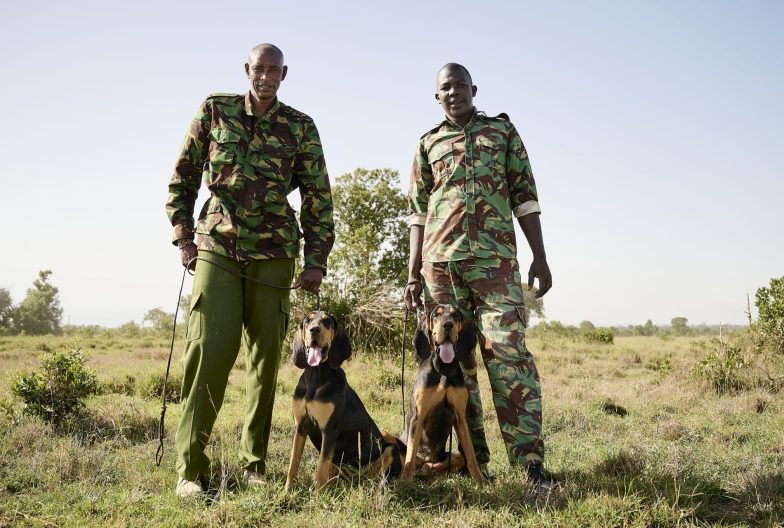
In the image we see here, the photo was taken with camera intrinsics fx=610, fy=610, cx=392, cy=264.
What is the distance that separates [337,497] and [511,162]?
2.69m

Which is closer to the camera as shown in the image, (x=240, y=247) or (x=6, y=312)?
(x=240, y=247)

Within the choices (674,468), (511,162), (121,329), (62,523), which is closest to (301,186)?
(511,162)

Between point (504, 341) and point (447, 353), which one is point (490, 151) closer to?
point (504, 341)

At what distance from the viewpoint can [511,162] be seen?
4645mm

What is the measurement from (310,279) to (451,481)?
5.64 ft

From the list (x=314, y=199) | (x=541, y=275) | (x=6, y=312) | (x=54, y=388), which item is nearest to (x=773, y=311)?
(x=541, y=275)

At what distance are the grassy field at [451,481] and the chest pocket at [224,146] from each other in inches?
78.4

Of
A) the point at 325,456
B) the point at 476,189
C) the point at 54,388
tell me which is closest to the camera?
the point at 325,456

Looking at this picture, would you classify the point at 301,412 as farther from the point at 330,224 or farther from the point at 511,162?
the point at 511,162

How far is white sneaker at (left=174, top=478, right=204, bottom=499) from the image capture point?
3925 mm

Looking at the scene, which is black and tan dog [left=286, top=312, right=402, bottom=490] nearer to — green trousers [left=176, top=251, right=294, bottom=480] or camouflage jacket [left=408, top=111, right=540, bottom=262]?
green trousers [left=176, top=251, right=294, bottom=480]

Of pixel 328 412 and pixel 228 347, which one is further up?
pixel 228 347

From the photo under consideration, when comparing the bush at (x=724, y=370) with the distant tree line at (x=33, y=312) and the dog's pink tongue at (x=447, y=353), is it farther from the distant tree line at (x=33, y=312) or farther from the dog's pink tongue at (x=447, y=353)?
the distant tree line at (x=33, y=312)

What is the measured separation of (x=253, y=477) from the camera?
4.19 metres
